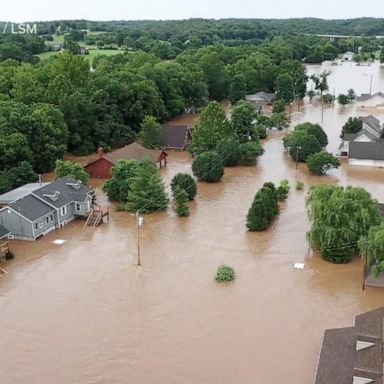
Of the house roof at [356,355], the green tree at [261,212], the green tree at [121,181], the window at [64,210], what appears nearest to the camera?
the house roof at [356,355]

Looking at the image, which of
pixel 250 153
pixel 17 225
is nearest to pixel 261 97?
pixel 250 153

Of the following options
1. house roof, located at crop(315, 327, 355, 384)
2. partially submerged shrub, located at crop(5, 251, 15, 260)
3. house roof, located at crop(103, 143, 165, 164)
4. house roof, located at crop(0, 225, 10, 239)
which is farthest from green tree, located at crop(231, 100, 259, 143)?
house roof, located at crop(315, 327, 355, 384)

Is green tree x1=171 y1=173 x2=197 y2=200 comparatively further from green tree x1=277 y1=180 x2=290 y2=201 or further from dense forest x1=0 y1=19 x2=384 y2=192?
dense forest x1=0 y1=19 x2=384 y2=192

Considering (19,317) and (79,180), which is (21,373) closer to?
(19,317)

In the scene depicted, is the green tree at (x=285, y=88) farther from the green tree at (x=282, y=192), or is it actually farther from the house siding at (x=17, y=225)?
the house siding at (x=17, y=225)

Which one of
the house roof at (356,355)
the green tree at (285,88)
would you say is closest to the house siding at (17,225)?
the house roof at (356,355)

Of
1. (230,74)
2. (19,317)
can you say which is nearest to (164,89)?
(230,74)
